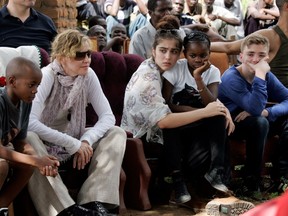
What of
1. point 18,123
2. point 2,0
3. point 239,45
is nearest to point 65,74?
point 18,123

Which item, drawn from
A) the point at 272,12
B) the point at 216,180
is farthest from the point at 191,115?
the point at 272,12

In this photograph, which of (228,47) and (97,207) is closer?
(97,207)

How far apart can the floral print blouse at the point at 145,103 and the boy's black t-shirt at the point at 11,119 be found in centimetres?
113

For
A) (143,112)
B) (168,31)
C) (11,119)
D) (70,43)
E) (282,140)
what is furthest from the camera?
(282,140)

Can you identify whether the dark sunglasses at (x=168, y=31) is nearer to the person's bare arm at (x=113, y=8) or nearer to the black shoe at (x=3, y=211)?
the black shoe at (x=3, y=211)

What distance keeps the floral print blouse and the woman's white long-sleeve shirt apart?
1.30 ft

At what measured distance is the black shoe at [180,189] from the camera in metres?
4.21

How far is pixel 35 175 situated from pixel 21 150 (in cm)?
20

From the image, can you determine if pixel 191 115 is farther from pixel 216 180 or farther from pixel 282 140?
pixel 282 140

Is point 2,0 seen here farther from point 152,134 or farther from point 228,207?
point 228,207

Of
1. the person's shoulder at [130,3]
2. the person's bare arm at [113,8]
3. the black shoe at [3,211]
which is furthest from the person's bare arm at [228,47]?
the person's shoulder at [130,3]

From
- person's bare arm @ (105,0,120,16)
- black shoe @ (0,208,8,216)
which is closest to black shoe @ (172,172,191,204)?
black shoe @ (0,208,8,216)

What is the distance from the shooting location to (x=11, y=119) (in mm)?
3234

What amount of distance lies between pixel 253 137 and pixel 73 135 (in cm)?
140
